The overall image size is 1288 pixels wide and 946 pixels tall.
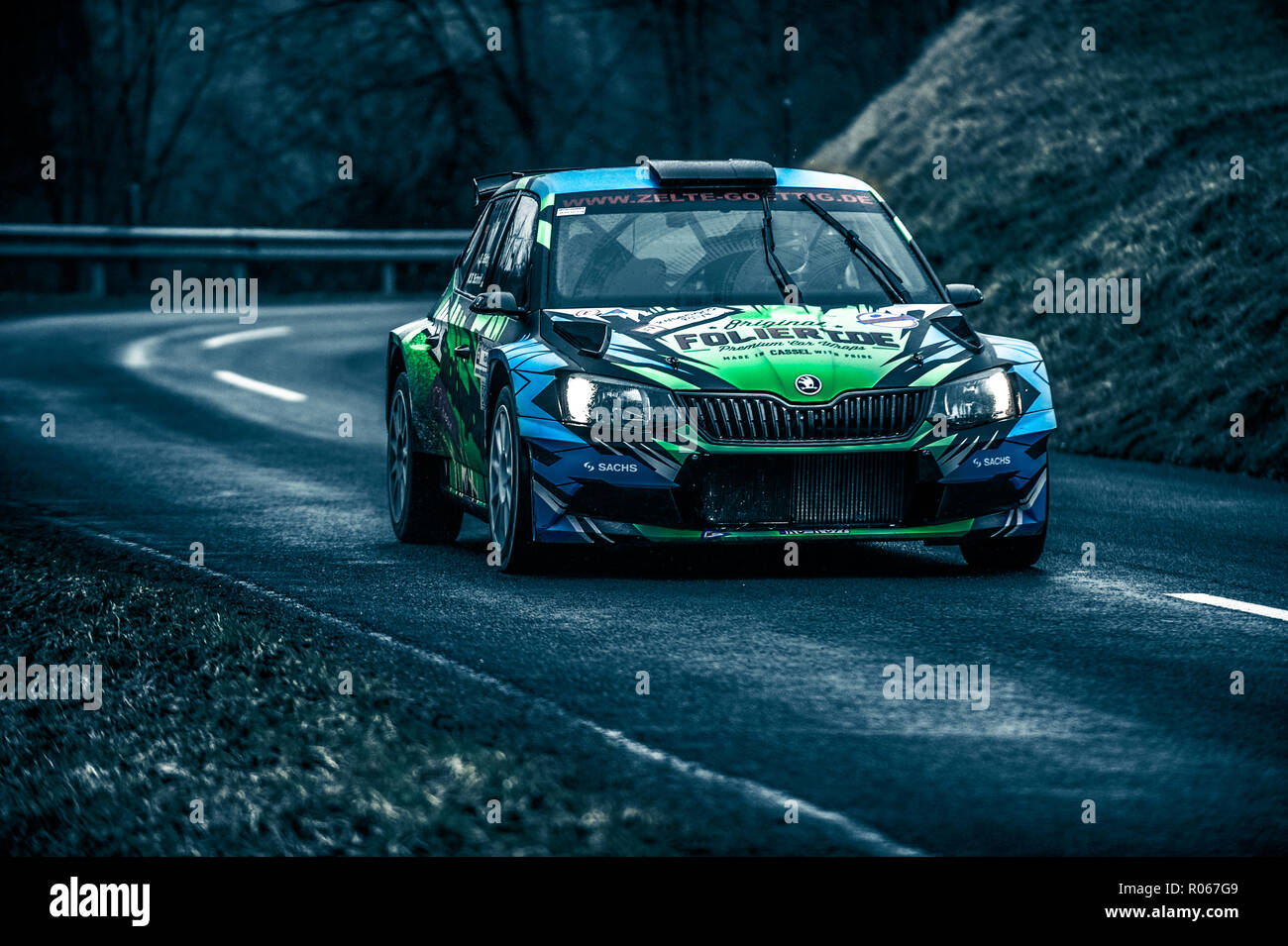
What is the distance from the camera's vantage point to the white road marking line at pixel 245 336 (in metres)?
27.2

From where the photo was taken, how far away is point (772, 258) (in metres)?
10.4

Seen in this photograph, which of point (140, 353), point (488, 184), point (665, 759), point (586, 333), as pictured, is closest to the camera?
point (665, 759)

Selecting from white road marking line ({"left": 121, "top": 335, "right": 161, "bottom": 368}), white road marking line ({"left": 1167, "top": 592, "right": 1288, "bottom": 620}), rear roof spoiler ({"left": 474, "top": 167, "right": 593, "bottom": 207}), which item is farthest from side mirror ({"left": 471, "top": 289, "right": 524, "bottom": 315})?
white road marking line ({"left": 121, "top": 335, "right": 161, "bottom": 368})

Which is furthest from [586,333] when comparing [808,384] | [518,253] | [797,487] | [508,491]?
Result: [518,253]

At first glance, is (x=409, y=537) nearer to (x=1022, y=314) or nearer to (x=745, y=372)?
(x=745, y=372)

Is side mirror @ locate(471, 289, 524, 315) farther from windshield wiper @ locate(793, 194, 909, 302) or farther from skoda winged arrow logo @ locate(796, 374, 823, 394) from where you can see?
windshield wiper @ locate(793, 194, 909, 302)

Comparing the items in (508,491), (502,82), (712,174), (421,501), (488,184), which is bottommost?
(421,501)

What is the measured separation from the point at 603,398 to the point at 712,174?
1856mm

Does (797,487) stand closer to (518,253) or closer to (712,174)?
(712,174)

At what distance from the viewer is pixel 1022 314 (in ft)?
65.5

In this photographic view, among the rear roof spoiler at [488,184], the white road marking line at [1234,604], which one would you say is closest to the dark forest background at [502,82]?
the rear roof spoiler at [488,184]

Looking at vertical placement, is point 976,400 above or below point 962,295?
below

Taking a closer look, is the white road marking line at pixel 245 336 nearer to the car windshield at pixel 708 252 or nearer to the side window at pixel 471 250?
the side window at pixel 471 250

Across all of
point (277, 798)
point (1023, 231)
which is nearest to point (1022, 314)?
point (1023, 231)
